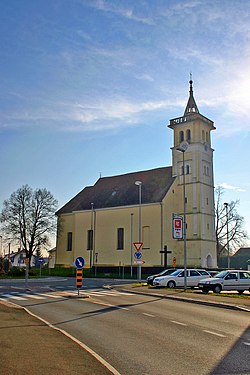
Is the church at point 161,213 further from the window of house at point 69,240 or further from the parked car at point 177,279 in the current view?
the parked car at point 177,279

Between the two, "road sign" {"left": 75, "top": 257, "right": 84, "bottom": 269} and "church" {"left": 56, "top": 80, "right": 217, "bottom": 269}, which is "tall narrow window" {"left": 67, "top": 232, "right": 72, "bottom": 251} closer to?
"church" {"left": 56, "top": 80, "right": 217, "bottom": 269}

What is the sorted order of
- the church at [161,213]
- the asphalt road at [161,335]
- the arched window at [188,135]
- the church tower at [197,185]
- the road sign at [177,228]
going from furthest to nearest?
1. the arched window at [188,135]
2. the church at [161,213]
3. the church tower at [197,185]
4. the road sign at [177,228]
5. the asphalt road at [161,335]

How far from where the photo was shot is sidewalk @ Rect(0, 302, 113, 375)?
662 cm

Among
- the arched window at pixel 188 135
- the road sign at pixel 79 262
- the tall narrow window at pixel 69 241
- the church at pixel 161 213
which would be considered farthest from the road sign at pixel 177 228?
the tall narrow window at pixel 69 241

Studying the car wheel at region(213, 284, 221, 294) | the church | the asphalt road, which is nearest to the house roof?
the church

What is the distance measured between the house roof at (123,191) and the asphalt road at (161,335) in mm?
41386

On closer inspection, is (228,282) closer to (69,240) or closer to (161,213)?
(161,213)

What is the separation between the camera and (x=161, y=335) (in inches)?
419

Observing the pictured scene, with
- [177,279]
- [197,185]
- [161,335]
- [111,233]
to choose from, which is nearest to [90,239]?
[111,233]

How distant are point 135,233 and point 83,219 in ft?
36.9

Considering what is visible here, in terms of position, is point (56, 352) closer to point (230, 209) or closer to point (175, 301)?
point (175, 301)

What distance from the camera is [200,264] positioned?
55.3 m

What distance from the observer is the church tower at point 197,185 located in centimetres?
5641

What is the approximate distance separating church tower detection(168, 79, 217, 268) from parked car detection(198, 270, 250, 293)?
92.4 ft
